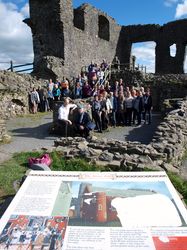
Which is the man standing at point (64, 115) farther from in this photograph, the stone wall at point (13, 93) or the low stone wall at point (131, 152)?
the stone wall at point (13, 93)

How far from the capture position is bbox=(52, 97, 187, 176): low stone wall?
235 inches

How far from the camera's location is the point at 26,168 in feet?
21.0

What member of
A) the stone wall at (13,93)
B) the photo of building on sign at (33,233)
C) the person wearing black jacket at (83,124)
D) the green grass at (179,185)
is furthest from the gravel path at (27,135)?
the photo of building on sign at (33,233)

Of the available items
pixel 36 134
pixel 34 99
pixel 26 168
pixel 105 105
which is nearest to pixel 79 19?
pixel 34 99

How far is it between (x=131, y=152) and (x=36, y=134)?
5.18 meters

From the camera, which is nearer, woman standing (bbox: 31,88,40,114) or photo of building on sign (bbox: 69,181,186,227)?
photo of building on sign (bbox: 69,181,186,227)

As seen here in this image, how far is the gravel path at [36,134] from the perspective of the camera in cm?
895

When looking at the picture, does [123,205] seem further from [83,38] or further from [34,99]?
[83,38]

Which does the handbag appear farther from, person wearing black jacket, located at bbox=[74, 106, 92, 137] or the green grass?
the green grass

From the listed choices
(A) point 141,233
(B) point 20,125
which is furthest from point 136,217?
(B) point 20,125

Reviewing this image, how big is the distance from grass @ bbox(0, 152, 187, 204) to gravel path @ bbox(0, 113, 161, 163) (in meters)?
0.56

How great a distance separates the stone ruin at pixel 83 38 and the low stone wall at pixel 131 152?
1392 centimetres

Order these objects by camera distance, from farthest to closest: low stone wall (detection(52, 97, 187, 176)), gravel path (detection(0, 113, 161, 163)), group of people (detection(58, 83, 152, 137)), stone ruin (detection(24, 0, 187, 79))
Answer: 1. stone ruin (detection(24, 0, 187, 79))
2. group of people (detection(58, 83, 152, 137))
3. gravel path (detection(0, 113, 161, 163))
4. low stone wall (detection(52, 97, 187, 176))

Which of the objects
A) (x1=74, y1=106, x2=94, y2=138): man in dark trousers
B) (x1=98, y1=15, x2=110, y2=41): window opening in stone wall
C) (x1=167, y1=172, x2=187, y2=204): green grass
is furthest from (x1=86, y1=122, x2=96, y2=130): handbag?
(x1=98, y1=15, x2=110, y2=41): window opening in stone wall
